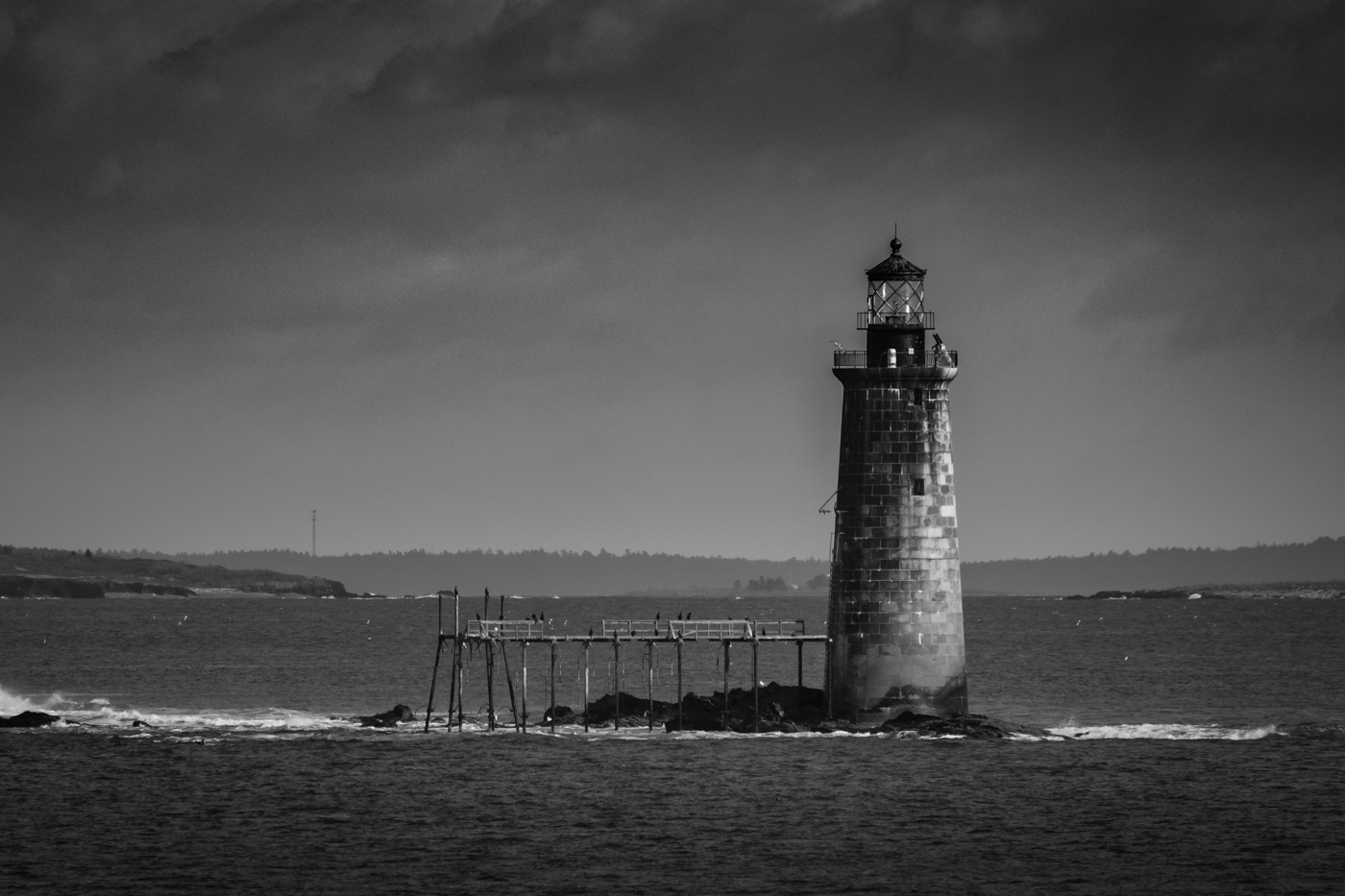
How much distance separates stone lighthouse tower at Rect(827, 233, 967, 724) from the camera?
58.2 meters

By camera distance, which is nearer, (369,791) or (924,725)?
(369,791)

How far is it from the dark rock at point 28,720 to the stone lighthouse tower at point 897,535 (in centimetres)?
2995

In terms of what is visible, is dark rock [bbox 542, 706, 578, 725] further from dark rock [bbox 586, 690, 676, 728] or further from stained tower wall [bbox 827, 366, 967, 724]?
stained tower wall [bbox 827, 366, 967, 724]

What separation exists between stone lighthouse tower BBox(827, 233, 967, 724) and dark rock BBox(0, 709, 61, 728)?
2995 cm

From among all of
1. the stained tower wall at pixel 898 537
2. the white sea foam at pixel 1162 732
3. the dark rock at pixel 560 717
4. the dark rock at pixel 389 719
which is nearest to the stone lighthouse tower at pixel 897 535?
the stained tower wall at pixel 898 537

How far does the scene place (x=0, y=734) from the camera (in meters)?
66.6

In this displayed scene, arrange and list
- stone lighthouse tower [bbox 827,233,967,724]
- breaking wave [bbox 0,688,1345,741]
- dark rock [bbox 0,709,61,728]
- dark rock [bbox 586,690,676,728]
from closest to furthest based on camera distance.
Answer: stone lighthouse tower [bbox 827,233,967,724]
breaking wave [bbox 0,688,1345,741]
dark rock [bbox 586,690,676,728]
dark rock [bbox 0,709,61,728]

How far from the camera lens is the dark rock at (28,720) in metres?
69.6

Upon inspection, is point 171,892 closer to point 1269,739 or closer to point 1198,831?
point 1198,831

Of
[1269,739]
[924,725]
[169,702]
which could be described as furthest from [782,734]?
[169,702]

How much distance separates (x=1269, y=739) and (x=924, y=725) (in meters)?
13.5

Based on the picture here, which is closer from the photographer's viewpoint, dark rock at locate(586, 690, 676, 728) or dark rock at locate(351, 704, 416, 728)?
dark rock at locate(586, 690, 676, 728)

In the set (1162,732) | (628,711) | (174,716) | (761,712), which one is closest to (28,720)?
(174,716)

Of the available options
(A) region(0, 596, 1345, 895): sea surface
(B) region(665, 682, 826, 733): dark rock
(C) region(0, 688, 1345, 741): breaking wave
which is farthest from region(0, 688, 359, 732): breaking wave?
(B) region(665, 682, 826, 733): dark rock
